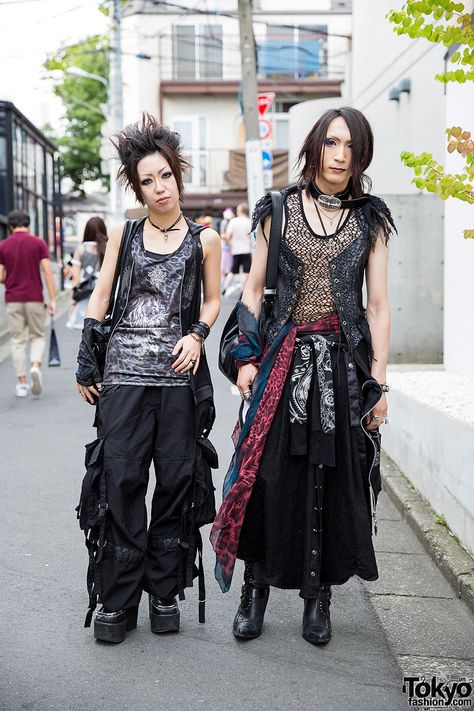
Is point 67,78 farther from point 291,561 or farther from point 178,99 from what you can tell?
point 291,561

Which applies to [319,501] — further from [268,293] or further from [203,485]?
[268,293]

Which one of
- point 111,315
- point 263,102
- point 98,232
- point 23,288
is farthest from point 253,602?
point 263,102

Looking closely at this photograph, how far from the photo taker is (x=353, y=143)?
12.8 ft

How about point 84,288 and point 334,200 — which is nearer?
point 334,200

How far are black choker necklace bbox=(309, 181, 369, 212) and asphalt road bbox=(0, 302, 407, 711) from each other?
1.73 meters

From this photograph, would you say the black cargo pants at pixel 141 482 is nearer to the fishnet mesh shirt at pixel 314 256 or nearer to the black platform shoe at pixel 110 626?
the black platform shoe at pixel 110 626

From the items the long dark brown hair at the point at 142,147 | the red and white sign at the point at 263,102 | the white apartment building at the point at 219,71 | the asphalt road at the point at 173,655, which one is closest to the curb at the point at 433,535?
the asphalt road at the point at 173,655

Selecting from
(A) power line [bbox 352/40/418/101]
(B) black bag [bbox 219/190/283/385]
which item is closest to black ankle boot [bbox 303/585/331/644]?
(B) black bag [bbox 219/190/283/385]

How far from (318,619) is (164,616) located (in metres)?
0.62

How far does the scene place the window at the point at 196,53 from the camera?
36688 mm

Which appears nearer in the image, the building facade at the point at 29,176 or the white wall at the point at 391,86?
the white wall at the point at 391,86

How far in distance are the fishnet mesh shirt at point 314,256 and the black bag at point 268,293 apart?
2.0 inches

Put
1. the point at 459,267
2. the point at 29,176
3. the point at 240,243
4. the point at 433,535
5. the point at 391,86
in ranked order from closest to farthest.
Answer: the point at 433,535 → the point at 459,267 → the point at 391,86 → the point at 240,243 → the point at 29,176

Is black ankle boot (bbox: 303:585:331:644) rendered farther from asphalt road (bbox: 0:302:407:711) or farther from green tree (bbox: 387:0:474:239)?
green tree (bbox: 387:0:474:239)
